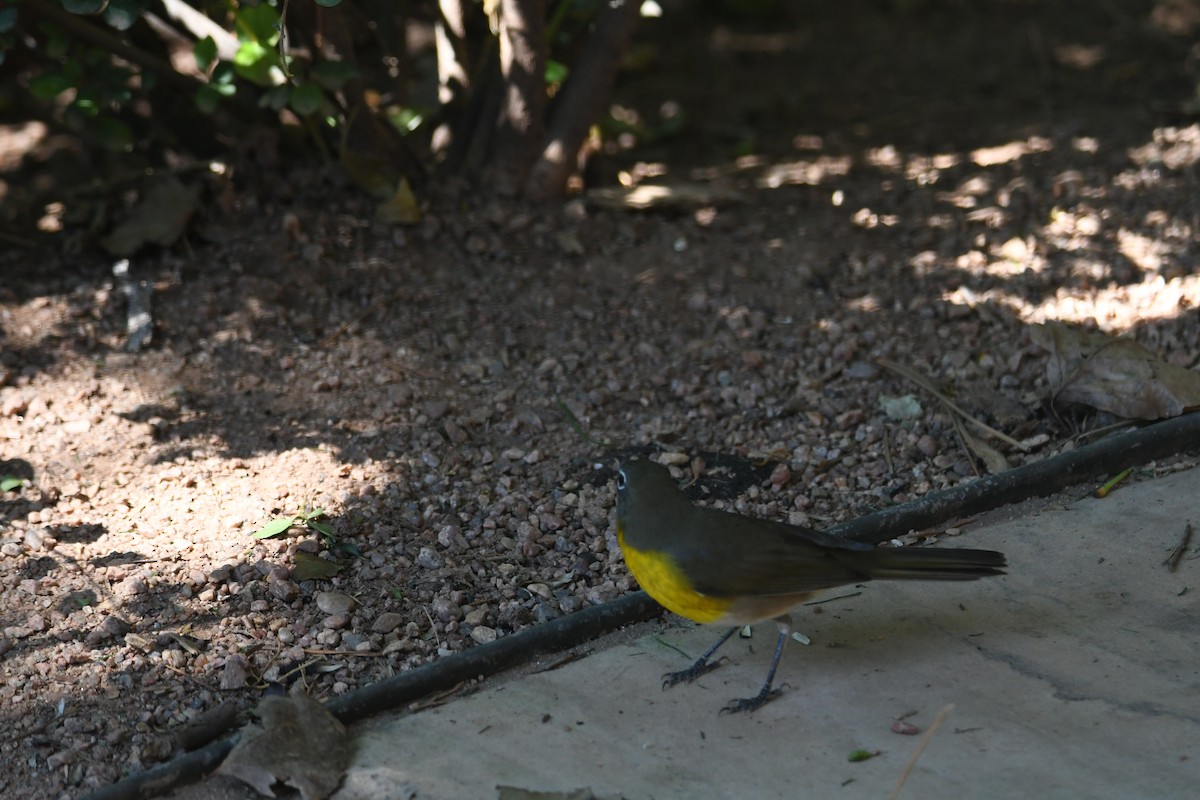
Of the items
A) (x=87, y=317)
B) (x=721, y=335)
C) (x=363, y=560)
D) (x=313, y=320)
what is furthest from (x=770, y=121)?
(x=363, y=560)

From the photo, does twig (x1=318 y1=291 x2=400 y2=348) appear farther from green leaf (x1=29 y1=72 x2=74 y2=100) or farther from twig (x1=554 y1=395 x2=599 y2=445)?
green leaf (x1=29 y1=72 x2=74 y2=100)

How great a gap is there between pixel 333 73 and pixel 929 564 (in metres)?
3.30

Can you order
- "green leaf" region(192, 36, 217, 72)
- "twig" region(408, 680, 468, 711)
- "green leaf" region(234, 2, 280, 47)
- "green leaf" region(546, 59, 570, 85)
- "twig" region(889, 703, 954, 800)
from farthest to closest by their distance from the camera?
"green leaf" region(546, 59, 570, 85) → "green leaf" region(192, 36, 217, 72) → "green leaf" region(234, 2, 280, 47) → "twig" region(408, 680, 468, 711) → "twig" region(889, 703, 954, 800)

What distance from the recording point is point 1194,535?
3.94 m

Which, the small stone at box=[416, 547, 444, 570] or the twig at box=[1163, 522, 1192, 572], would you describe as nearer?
the twig at box=[1163, 522, 1192, 572]

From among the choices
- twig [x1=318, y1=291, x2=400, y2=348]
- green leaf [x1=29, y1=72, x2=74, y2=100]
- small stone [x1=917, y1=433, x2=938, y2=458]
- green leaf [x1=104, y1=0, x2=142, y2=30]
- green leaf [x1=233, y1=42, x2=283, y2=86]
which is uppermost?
green leaf [x1=104, y1=0, x2=142, y2=30]

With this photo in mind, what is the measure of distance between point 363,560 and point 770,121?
507 cm

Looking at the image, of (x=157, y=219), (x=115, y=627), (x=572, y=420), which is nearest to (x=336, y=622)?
(x=115, y=627)

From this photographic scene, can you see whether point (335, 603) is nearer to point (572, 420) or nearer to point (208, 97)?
point (572, 420)

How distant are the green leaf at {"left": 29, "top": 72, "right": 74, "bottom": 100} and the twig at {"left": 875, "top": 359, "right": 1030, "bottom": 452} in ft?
11.5

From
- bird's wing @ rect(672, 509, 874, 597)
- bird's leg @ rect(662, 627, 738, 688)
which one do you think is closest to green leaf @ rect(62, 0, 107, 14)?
bird's wing @ rect(672, 509, 874, 597)

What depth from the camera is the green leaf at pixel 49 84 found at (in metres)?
5.06

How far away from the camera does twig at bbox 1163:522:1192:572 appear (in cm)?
380

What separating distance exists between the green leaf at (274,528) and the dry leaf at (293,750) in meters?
0.85
